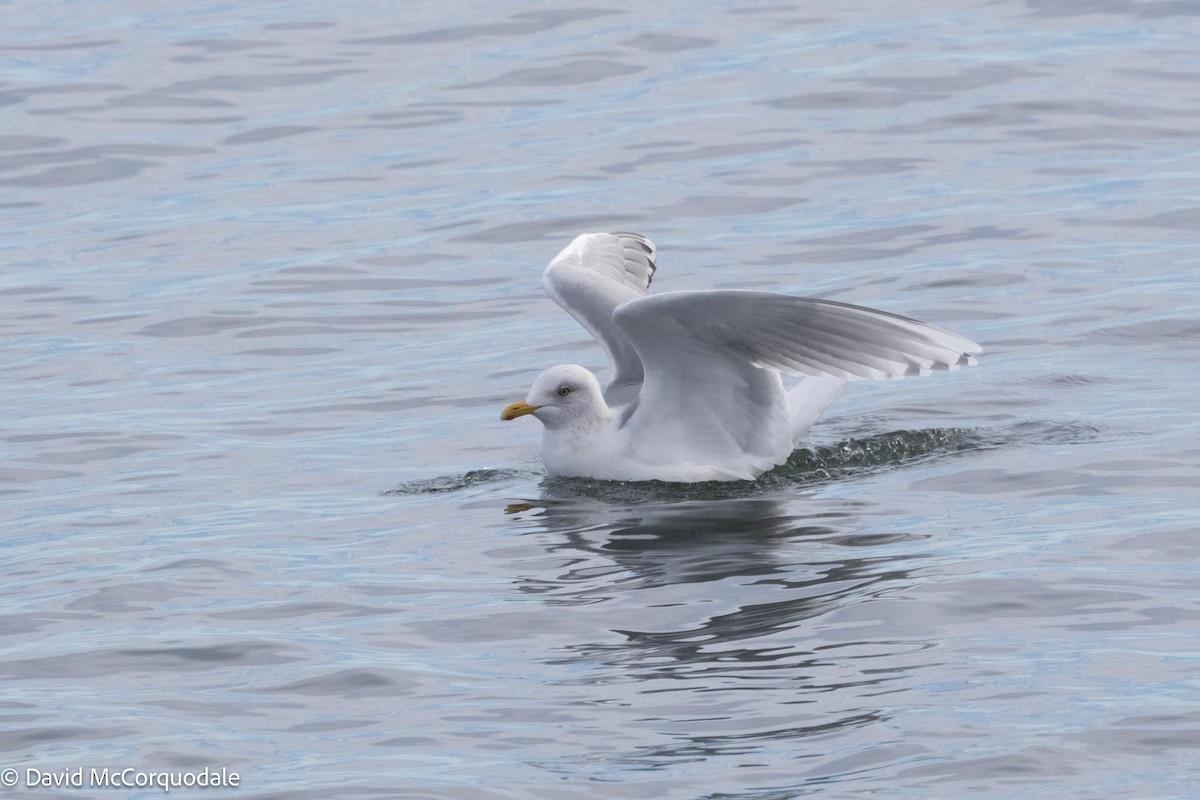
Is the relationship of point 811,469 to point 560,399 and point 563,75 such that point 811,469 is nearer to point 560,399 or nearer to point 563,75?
point 560,399

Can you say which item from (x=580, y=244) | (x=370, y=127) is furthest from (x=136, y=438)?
(x=370, y=127)

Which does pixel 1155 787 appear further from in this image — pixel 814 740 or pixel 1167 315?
pixel 1167 315

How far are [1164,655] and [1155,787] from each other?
1303 mm

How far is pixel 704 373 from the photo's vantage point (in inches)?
466

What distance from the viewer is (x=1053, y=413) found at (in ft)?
42.3

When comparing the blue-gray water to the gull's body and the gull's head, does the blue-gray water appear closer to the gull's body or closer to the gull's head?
the gull's body

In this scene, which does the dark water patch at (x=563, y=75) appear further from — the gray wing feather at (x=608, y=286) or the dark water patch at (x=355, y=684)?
the dark water patch at (x=355, y=684)
